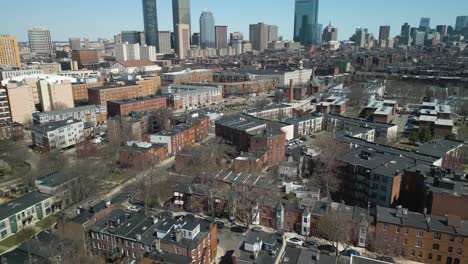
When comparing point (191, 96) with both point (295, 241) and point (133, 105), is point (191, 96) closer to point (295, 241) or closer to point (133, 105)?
point (133, 105)

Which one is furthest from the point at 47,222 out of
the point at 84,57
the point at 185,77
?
the point at 84,57

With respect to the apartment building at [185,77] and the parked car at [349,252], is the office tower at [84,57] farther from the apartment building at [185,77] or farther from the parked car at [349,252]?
the parked car at [349,252]

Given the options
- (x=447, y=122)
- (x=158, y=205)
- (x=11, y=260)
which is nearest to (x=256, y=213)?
(x=158, y=205)

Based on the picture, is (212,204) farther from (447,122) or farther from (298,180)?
(447,122)

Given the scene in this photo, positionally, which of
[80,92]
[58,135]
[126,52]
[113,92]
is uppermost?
[126,52]

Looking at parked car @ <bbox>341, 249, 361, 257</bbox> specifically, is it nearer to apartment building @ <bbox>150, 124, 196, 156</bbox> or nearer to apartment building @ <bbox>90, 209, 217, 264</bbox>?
apartment building @ <bbox>90, 209, 217, 264</bbox>

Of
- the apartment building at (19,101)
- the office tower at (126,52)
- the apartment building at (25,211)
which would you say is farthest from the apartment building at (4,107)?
the office tower at (126,52)
